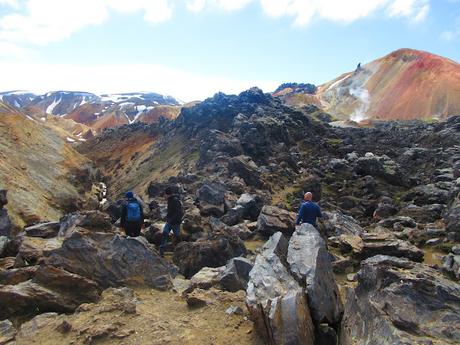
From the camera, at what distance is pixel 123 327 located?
10938 mm

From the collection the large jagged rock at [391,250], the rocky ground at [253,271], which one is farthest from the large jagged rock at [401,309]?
the large jagged rock at [391,250]

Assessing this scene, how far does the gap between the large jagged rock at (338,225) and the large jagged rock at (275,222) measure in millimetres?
2010

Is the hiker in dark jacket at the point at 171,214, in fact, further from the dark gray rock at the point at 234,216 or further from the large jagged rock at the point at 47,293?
the large jagged rock at the point at 47,293

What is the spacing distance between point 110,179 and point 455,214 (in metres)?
47.6

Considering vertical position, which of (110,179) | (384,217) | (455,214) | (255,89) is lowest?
(110,179)

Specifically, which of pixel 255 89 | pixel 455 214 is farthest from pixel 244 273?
pixel 255 89

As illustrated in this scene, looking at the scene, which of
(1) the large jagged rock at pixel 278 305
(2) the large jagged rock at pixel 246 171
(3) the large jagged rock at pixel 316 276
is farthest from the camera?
(2) the large jagged rock at pixel 246 171

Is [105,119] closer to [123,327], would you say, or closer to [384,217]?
[384,217]

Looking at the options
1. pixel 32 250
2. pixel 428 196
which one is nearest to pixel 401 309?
pixel 32 250

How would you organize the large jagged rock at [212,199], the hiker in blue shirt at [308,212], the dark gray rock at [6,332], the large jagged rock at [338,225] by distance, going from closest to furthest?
the dark gray rock at [6,332]
the hiker in blue shirt at [308,212]
the large jagged rock at [338,225]
the large jagged rock at [212,199]

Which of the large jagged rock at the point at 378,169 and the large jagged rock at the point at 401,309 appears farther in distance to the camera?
the large jagged rock at the point at 378,169

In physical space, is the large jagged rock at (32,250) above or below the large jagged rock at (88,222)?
below

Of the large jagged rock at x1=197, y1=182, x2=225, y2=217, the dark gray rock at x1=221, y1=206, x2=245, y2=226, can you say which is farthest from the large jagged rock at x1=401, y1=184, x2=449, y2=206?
the large jagged rock at x1=197, y1=182, x2=225, y2=217

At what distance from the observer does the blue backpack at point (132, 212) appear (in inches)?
690
